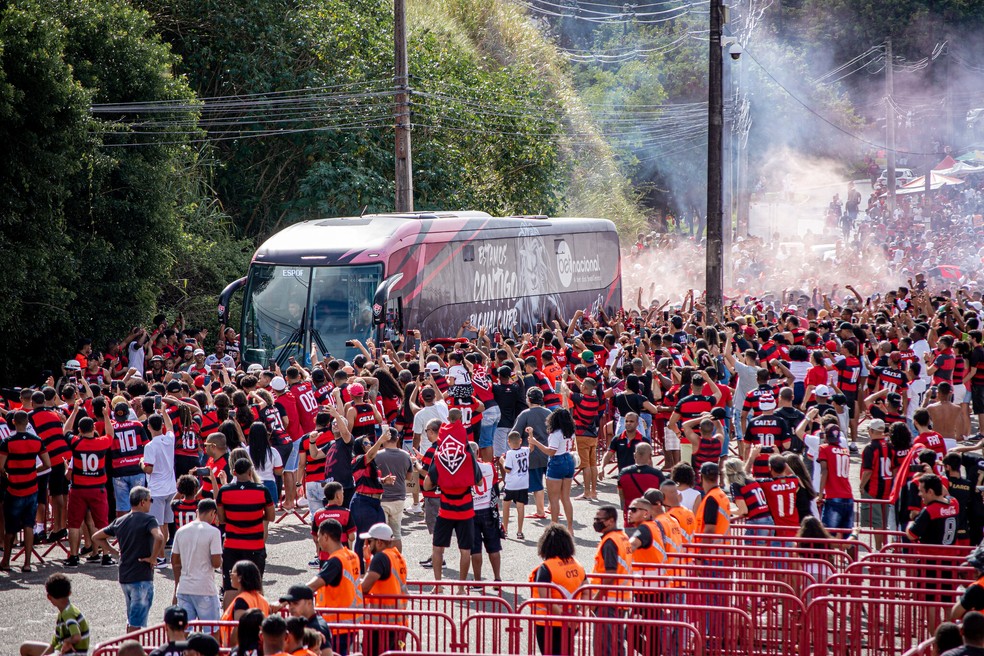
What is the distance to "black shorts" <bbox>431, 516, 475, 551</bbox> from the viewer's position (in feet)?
36.1

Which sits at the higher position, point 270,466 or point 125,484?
point 270,466

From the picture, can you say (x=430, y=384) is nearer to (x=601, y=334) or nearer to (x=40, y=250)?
(x=601, y=334)

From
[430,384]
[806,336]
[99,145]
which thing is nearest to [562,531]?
[430,384]

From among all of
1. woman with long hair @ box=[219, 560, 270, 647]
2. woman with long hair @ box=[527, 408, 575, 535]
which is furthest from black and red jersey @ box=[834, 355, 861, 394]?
woman with long hair @ box=[219, 560, 270, 647]

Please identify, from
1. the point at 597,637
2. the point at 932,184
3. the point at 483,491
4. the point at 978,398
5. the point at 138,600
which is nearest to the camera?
the point at 597,637

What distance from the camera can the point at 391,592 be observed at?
8.41m

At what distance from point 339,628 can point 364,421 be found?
214 inches

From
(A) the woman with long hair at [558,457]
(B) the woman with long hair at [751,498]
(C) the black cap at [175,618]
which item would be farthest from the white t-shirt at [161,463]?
(B) the woman with long hair at [751,498]

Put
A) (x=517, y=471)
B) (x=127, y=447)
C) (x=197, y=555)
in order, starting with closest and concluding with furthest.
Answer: (x=197, y=555)
(x=127, y=447)
(x=517, y=471)

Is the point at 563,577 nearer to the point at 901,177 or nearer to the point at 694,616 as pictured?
the point at 694,616

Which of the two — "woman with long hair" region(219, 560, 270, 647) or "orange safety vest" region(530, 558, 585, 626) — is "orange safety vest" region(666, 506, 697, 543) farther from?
"woman with long hair" region(219, 560, 270, 647)

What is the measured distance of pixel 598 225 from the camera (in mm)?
28297

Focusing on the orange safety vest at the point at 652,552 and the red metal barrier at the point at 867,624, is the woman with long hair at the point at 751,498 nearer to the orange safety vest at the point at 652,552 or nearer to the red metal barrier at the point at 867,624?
the orange safety vest at the point at 652,552

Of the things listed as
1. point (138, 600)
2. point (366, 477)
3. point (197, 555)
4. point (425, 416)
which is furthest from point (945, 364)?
point (138, 600)
